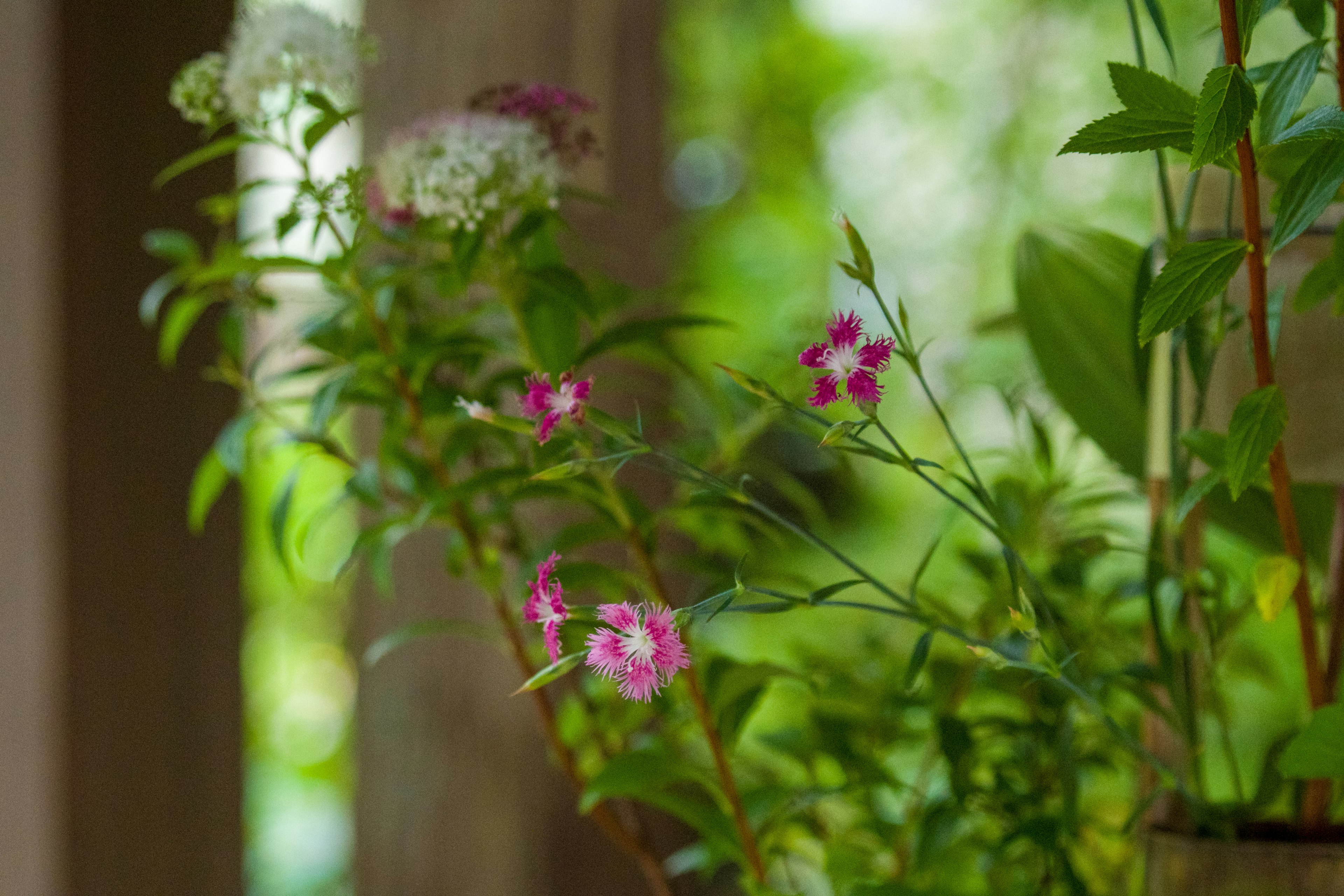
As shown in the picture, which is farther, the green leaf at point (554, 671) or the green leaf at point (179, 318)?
the green leaf at point (179, 318)

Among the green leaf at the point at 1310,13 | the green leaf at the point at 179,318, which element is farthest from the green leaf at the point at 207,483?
the green leaf at the point at 1310,13

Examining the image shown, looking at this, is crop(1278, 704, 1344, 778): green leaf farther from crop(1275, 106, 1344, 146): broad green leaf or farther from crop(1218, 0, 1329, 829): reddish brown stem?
crop(1275, 106, 1344, 146): broad green leaf

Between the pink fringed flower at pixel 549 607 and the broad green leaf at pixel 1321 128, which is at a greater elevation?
the broad green leaf at pixel 1321 128

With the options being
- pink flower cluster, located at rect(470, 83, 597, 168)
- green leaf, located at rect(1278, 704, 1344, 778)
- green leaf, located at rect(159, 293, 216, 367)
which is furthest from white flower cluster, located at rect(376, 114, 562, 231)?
green leaf, located at rect(1278, 704, 1344, 778)

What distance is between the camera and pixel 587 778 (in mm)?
604

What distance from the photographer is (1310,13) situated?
1.38 feet

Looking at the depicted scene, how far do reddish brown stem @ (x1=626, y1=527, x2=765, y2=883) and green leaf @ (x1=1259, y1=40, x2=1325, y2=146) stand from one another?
0.32m

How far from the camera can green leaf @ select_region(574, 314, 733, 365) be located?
514 millimetres

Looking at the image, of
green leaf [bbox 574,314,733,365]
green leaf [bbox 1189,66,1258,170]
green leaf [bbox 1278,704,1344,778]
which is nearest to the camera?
green leaf [bbox 1189,66,1258,170]

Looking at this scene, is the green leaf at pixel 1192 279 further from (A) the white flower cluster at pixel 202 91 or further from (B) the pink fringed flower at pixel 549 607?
(A) the white flower cluster at pixel 202 91

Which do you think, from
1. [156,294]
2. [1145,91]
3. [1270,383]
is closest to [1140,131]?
[1145,91]

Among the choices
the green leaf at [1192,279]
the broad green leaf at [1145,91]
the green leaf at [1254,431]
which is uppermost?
the broad green leaf at [1145,91]

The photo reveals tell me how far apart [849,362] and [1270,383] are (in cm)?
17

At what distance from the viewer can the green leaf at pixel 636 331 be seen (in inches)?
20.2
